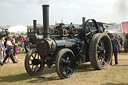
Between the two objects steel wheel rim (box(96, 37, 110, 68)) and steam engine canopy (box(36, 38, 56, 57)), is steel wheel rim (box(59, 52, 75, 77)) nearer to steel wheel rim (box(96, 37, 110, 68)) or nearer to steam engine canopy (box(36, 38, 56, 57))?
steam engine canopy (box(36, 38, 56, 57))

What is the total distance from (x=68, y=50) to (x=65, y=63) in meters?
0.44

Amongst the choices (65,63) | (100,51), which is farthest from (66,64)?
(100,51)

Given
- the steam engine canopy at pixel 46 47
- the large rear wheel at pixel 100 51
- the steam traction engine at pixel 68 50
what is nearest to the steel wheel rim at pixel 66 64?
the steam traction engine at pixel 68 50

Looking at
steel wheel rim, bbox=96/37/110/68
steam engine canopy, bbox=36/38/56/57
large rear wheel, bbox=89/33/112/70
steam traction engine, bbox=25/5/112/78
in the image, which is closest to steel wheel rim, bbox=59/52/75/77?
steam traction engine, bbox=25/5/112/78

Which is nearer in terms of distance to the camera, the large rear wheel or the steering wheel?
the large rear wheel

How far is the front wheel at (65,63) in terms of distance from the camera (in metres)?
5.60

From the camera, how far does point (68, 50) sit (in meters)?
6.01

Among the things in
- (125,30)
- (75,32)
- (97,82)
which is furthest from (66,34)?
(125,30)

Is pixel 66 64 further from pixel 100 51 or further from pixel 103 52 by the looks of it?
pixel 103 52

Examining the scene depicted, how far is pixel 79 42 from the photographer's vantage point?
7.06 metres

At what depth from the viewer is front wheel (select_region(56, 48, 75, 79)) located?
18.4 ft

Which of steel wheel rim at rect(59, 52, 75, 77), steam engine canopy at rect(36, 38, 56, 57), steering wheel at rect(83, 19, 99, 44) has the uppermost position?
steering wheel at rect(83, 19, 99, 44)

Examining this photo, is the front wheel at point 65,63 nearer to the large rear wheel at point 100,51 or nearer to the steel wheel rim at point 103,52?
the large rear wheel at point 100,51

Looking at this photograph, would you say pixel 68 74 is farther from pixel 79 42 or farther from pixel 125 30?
pixel 125 30
